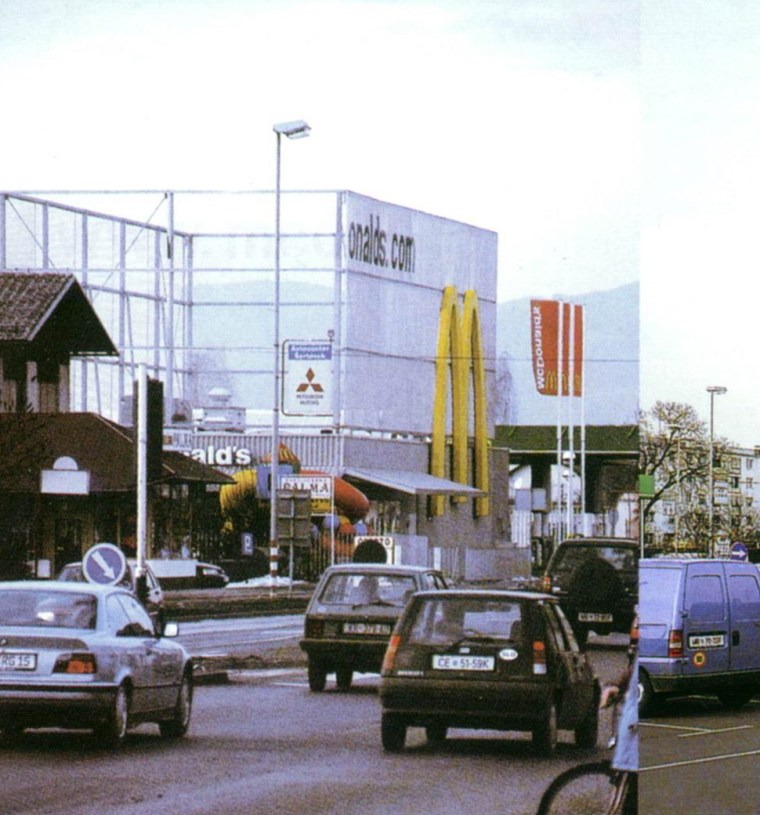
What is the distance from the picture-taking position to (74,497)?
4637mm

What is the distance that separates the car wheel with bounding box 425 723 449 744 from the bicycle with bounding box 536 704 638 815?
0.25 meters

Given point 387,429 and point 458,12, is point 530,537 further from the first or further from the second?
point 458,12

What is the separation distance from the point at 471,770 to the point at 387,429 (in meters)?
0.72

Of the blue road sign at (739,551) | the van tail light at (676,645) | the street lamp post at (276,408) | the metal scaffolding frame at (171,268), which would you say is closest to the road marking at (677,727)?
the van tail light at (676,645)

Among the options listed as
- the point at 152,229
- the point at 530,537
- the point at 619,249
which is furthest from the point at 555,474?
the point at 152,229

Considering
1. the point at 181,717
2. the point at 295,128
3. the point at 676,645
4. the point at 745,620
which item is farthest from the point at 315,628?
the point at 745,620

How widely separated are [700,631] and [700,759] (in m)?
3.79

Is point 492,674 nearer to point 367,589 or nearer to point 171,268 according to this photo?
point 367,589

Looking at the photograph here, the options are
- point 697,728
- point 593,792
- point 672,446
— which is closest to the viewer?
point 593,792

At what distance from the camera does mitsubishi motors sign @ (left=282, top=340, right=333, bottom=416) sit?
448cm

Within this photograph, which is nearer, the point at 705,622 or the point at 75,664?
the point at 75,664

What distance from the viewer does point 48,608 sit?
4.54 meters

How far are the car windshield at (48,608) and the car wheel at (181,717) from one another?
251 millimetres

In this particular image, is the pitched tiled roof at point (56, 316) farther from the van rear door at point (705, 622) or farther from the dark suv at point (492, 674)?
the van rear door at point (705, 622)
